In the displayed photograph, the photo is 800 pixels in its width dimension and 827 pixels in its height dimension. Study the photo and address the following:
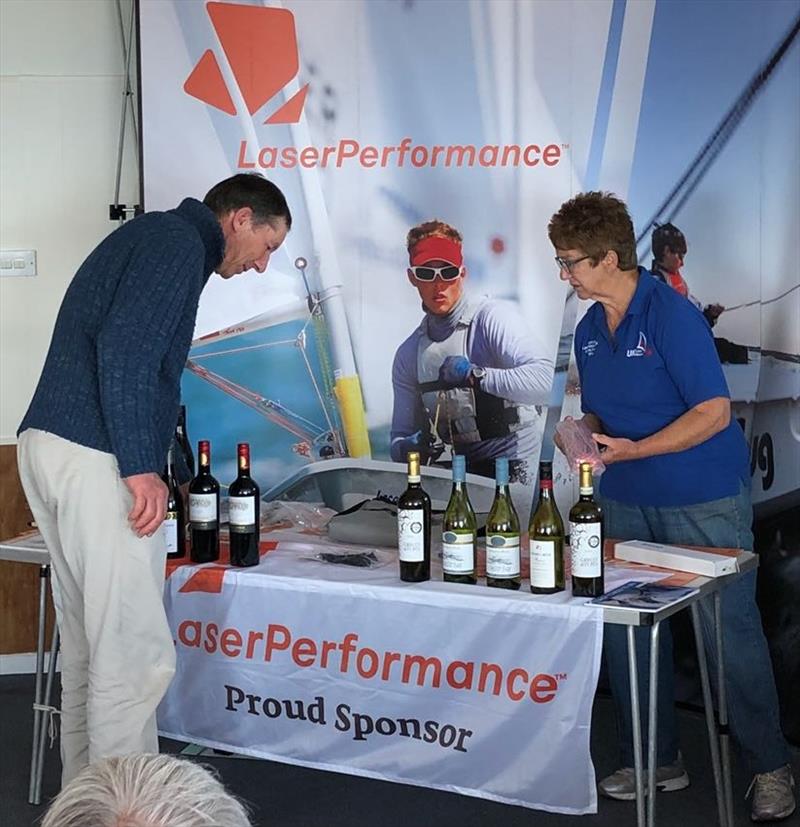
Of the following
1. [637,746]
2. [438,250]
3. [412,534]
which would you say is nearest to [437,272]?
[438,250]

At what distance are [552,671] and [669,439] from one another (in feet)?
1.79

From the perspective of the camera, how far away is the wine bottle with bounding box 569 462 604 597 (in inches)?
79.2

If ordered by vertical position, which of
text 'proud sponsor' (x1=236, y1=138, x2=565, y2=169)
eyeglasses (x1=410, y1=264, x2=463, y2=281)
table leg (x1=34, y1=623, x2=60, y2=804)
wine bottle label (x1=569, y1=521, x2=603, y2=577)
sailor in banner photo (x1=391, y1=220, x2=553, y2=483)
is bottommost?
table leg (x1=34, y1=623, x2=60, y2=804)

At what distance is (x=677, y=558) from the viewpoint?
2.21 metres

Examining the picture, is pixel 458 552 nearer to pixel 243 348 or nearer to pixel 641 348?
pixel 641 348

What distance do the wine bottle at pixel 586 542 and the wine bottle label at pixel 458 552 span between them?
210 millimetres

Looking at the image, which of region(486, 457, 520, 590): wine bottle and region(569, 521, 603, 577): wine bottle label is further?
region(486, 457, 520, 590): wine bottle

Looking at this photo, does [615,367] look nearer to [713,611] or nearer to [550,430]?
[713,611]

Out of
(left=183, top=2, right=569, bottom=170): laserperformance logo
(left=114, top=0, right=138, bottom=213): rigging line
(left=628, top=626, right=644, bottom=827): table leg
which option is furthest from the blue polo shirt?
(left=114, top=0, right=138, bottom=213): rigging line

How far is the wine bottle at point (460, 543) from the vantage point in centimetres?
216

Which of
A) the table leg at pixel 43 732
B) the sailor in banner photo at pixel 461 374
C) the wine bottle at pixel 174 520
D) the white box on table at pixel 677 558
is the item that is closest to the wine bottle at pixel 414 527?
the white box on table at pixel 677 558

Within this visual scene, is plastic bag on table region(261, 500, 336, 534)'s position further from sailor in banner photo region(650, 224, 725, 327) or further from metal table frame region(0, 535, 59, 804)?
sailor in banner photo region(650, 224, 725, 327)

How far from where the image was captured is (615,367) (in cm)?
249

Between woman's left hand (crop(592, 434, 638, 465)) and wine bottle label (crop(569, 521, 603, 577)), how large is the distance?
0.35 meters
